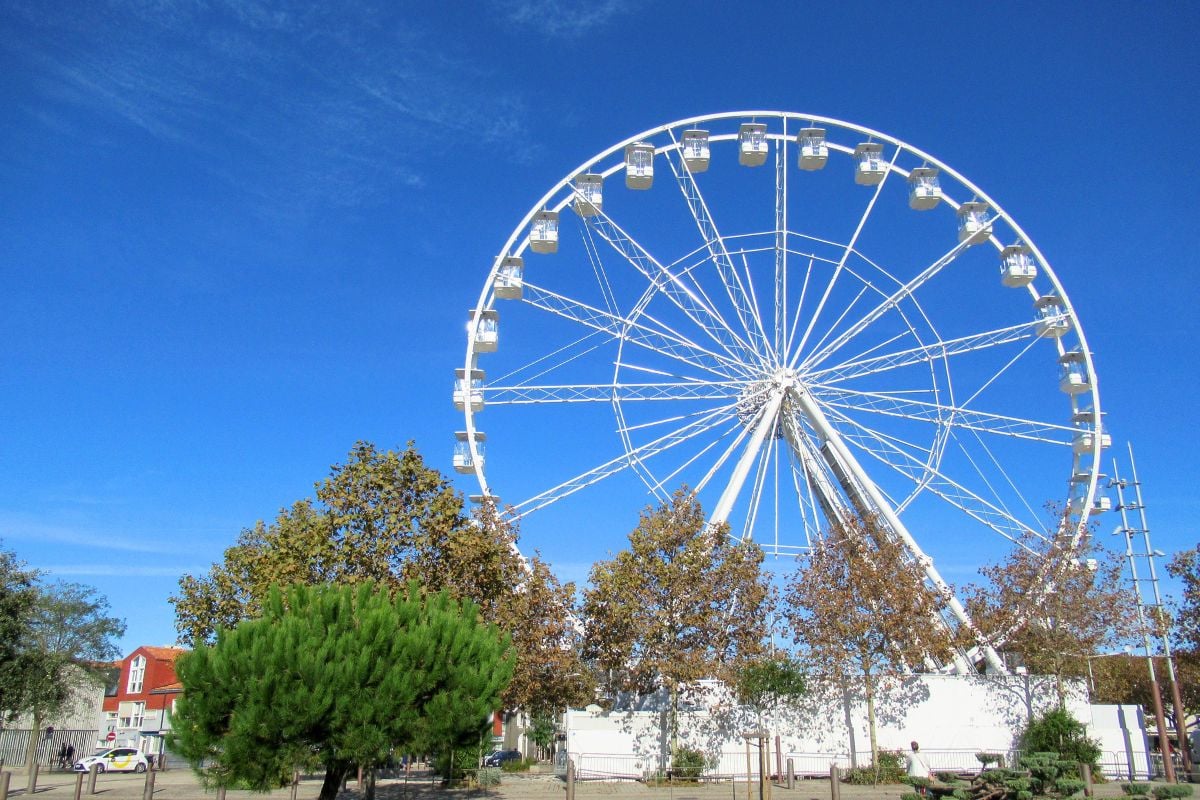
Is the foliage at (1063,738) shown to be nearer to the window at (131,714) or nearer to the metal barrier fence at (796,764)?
the metal barrier fence at (796,764)

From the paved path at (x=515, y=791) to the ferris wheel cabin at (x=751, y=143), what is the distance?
19895 mm

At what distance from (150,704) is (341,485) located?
1759 inches

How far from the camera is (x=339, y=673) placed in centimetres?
1598

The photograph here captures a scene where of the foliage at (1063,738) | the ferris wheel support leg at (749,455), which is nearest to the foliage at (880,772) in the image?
the foliage at (1063,738)

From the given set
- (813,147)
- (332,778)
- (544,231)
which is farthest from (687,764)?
(813,147)

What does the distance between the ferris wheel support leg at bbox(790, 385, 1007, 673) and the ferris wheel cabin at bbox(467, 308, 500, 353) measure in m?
10.3

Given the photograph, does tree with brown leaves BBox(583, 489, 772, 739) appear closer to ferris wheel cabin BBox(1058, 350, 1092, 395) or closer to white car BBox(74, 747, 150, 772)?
ferris wheel cabin BBox(1058, 350, 1092, 395)

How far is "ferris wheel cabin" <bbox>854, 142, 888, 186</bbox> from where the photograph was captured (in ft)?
108

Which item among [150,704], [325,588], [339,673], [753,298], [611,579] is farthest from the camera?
[150,704]

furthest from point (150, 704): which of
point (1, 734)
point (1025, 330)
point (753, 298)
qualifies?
point (1025, 330)

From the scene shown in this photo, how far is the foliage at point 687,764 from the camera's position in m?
28.7

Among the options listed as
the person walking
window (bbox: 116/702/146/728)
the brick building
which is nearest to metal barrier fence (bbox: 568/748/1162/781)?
the person walking

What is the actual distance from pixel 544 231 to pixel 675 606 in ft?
43.2

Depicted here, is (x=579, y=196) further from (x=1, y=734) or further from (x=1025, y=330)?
(x=1, y=734)
